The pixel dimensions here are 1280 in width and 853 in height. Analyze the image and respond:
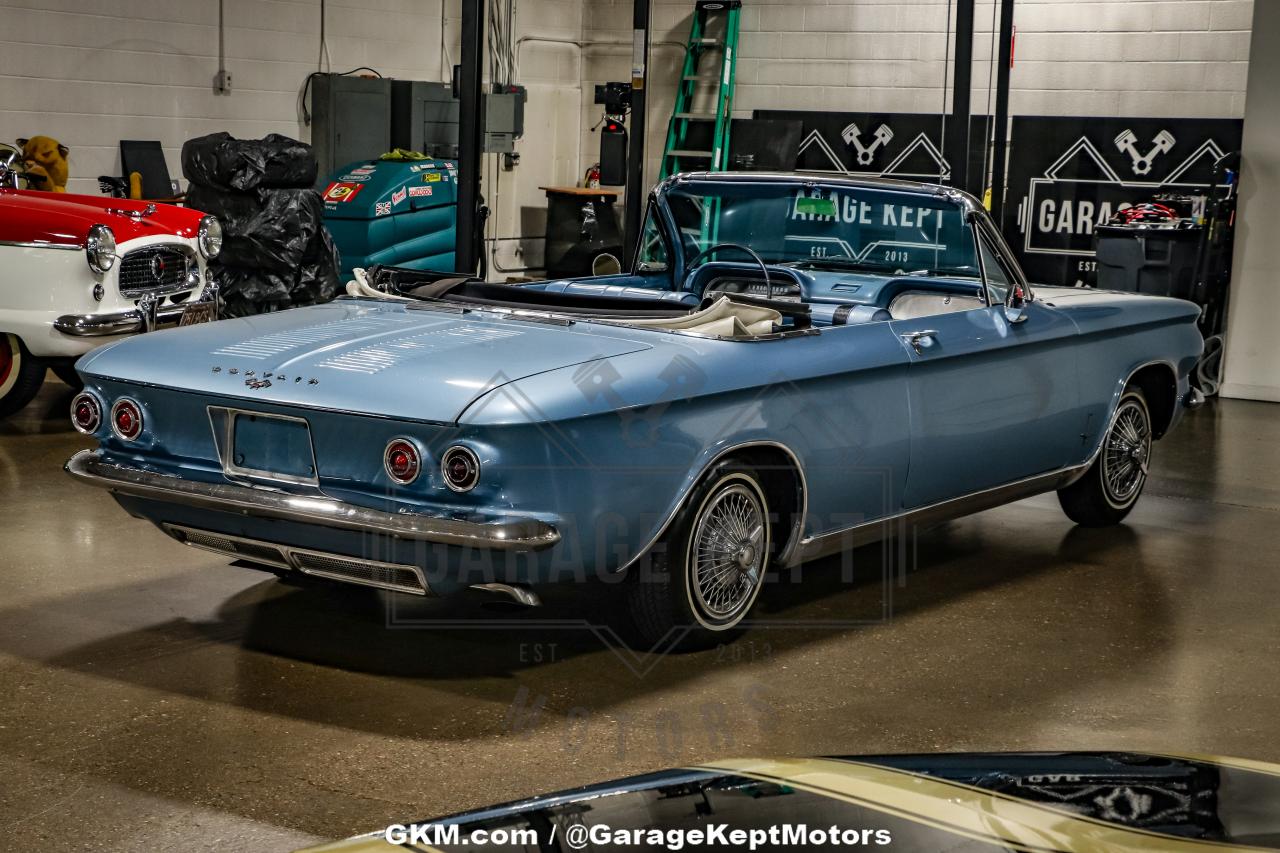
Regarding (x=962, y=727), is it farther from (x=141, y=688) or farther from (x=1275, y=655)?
(x=141, y=688)

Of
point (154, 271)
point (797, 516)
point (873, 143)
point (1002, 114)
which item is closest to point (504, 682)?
point (797, 516)

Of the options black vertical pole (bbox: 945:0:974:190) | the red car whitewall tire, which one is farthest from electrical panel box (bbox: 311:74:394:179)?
the red car whitewall tire

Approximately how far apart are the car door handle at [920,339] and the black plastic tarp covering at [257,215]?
6570mm

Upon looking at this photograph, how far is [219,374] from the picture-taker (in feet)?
13.7

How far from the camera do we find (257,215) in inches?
422

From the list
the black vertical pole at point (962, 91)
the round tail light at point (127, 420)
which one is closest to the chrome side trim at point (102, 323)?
the round tail light at point (127, 420)

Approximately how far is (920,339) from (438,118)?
10736 millimetres

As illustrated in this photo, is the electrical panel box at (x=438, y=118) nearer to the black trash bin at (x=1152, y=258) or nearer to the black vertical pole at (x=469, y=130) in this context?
the black vertical pole at (x=469, y=130)

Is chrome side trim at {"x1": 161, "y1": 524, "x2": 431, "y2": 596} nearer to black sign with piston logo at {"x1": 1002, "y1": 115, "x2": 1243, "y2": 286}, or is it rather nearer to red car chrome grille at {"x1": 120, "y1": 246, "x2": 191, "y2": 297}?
red car chrome grille at {"x1": 120, "y1": 246, "x2": 191, "y2": 297}

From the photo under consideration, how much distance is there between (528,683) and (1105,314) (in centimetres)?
289

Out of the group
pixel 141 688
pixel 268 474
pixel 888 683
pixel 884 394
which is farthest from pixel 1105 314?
pixel 141 688

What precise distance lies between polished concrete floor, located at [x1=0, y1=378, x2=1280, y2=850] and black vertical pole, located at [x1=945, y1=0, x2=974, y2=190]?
5.28 meters

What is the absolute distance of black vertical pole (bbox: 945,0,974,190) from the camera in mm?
10555

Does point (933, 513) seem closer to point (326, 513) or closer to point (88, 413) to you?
point (326, 513)
